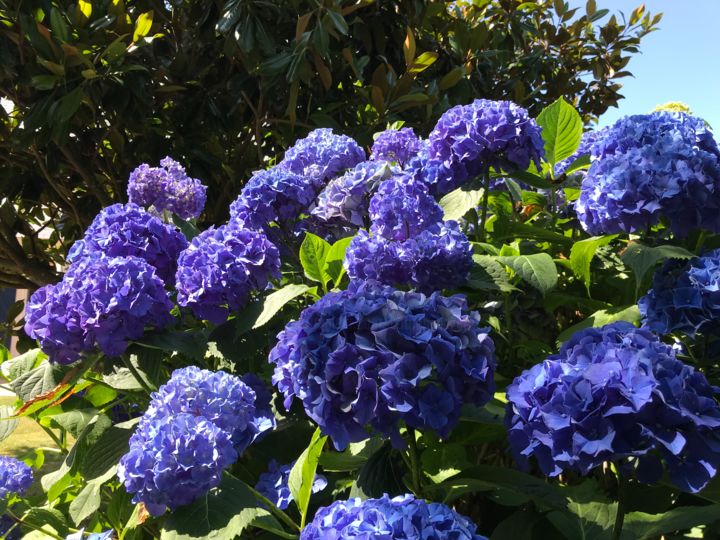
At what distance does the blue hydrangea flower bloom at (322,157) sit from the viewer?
1979mm

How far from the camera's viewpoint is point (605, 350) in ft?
3.40

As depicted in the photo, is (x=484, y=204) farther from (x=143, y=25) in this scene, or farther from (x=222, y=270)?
(x=143, y=25)

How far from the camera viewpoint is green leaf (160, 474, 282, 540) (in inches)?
46.3

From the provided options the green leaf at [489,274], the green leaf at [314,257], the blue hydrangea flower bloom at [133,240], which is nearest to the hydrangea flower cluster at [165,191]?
the blue hydrangea flower bloom at [133,240]

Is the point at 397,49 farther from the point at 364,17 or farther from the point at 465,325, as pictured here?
the point at 465,325

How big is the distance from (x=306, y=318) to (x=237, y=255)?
0.52m

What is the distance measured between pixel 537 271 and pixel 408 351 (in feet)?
1.52

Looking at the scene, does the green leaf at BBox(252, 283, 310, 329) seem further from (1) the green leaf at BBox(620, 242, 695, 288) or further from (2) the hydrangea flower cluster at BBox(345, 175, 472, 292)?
(1) the green leaf at BBox(620, 242, 695, 288)

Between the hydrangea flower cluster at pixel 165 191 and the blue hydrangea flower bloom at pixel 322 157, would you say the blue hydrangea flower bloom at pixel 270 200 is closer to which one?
the blue hydrangea flower bloom at pixel 322 157

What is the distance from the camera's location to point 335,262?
1.60m

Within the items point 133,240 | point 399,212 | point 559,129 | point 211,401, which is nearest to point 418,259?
point 399,212

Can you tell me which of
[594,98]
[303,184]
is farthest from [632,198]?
[594,98]

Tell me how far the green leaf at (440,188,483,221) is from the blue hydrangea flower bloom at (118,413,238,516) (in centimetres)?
84

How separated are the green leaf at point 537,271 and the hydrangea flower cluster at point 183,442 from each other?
0.64 meters
